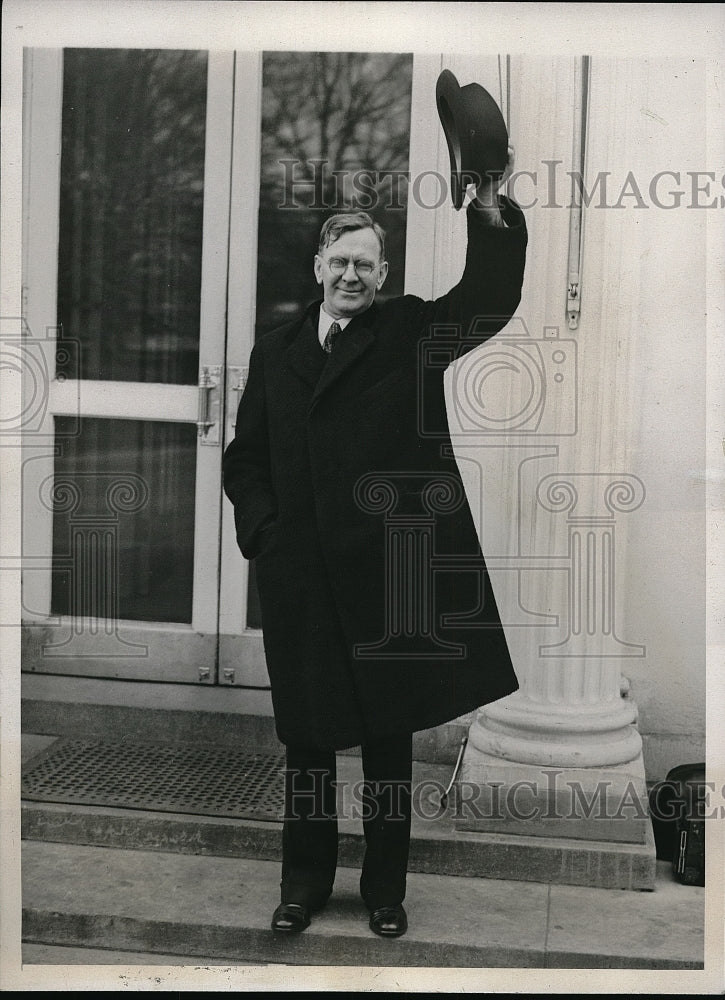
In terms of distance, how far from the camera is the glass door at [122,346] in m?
3.83

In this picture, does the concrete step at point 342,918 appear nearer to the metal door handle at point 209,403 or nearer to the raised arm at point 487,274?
the metal door handle at point 209,403

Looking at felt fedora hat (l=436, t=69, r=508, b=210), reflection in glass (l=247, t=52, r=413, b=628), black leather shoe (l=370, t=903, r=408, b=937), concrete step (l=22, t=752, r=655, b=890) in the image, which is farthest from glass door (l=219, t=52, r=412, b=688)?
black leather shoe (l=370, t=903, r=408, b=937)

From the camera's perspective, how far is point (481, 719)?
13.3 ft

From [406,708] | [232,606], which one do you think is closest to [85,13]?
[232,606]

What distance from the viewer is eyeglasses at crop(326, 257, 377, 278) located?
357 cm

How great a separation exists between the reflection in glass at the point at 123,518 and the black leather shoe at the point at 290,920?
104cm

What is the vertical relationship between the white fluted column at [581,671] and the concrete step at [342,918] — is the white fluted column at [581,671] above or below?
above

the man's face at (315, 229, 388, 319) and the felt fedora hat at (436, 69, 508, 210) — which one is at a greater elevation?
the felt fedora hat at (436, 69, 508, 210)

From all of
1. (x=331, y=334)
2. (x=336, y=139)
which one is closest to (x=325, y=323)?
(x=331, y=334)

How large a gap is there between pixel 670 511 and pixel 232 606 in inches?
57.7

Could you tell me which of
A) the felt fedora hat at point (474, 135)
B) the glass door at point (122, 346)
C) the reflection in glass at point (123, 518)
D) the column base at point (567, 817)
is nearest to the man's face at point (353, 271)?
the felt fedora hat at point (474, 135)

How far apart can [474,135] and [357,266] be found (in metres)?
0.50

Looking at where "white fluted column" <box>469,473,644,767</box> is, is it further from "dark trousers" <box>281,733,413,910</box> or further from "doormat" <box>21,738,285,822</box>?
"doormat" <box>21,738,285,822</box>

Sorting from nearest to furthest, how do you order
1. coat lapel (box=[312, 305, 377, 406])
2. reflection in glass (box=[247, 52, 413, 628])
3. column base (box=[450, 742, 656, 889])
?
coat lapel (box=[312, 305, 377, 406]), reflection in glass (box=[247, 52, 413, 628]), column base (box=[450, 742, 656, 889])
